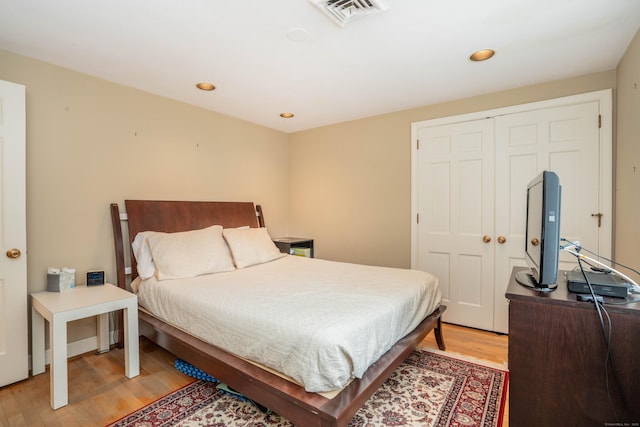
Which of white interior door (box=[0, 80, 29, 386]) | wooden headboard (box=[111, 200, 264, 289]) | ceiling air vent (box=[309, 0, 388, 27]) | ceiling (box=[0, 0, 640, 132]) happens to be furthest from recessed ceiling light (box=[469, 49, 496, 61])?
white interior door (box=[0, 80, 29, 386])

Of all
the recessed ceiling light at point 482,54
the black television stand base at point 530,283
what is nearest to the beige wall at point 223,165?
the recessed ceiling light at point 482,54

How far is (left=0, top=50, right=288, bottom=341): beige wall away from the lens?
239cm

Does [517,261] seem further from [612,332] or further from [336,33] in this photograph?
[336,33]

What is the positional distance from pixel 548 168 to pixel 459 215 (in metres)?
0.87

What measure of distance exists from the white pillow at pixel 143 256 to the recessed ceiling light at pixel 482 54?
119 inches

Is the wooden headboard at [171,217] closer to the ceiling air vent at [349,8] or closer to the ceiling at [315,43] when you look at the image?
the ceiling at [315,43]

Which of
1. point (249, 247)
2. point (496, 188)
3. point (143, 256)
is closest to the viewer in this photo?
point (143, 256)

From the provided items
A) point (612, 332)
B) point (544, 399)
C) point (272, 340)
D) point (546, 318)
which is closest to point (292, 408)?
point (272, 340)

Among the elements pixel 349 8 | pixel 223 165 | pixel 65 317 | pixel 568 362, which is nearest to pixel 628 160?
pixel 568 362

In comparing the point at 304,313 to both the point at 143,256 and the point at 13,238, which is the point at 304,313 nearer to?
the point at 143,256

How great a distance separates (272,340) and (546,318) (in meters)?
1.26

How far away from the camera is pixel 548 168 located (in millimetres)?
2799

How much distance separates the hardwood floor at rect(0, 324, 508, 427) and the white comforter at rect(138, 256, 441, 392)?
0.42m

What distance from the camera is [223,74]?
2.62m
